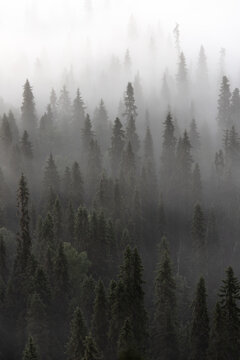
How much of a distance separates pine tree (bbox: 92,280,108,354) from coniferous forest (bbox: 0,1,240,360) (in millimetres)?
132

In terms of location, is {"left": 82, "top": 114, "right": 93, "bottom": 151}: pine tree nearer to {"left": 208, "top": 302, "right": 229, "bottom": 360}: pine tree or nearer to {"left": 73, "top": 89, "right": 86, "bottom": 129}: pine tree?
Answer: {"left": 73, "top": 89, "right": 86, "bottom": 129}: pine tree

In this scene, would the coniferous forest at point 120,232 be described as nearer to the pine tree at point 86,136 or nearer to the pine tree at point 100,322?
the pine tree at point 100,322

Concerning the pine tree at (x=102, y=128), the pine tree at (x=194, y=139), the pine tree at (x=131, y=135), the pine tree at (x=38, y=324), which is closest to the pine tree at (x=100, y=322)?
the pine tree at (x=38, y=324)

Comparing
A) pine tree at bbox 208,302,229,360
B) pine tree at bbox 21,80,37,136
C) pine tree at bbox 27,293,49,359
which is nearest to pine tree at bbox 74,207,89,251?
pine tree at bbox 27,293,49,359

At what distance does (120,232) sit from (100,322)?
121ft

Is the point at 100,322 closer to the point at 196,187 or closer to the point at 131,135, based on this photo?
the point at 196,187

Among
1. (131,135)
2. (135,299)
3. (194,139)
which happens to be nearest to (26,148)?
(131,135)

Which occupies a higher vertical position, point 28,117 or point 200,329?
point 28,117

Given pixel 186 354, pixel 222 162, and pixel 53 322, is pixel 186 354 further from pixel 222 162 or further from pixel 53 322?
pixel 222 162

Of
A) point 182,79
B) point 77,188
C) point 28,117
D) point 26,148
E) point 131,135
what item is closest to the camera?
point 77,188

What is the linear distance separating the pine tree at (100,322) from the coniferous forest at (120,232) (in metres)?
0.13

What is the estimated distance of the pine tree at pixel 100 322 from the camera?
8231 cm

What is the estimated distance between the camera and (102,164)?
475ft

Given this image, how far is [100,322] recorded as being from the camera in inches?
3243
